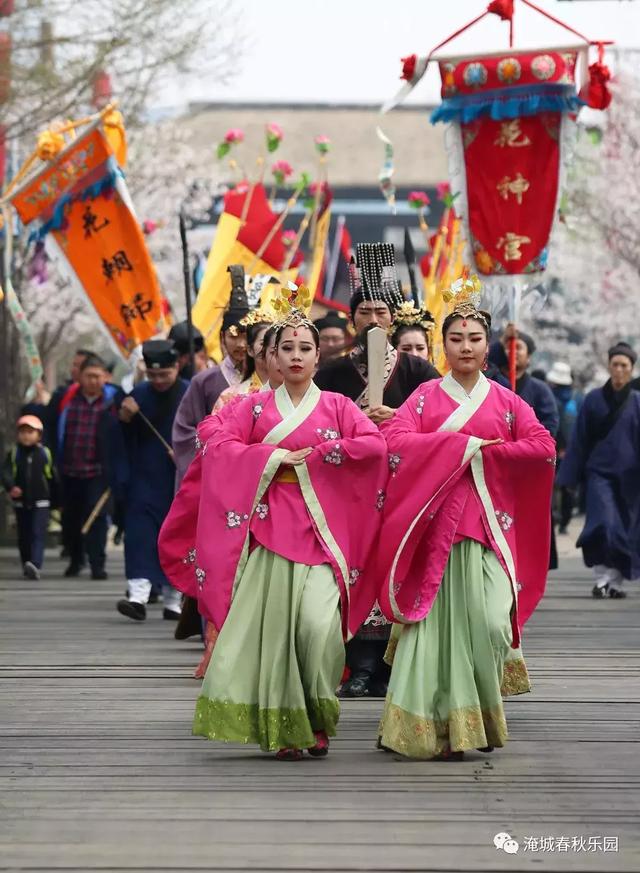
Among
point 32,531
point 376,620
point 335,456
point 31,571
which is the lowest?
point 31,571

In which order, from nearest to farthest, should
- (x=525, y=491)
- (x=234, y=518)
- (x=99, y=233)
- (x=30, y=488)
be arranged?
(x=234, y=518)
(x=525, y=491)
(x=99, y=233)
(x=30, y=488)

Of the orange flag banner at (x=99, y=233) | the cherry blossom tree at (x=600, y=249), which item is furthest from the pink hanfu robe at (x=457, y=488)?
the cherry blossom tree at (x=600, y=249)

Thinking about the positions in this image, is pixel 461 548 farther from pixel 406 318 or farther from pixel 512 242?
pixel 512 242

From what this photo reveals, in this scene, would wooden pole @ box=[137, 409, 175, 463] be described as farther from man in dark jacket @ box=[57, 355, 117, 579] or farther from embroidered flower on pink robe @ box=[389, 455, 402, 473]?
embroidered flower on pink robe @ box=[389, 455, 402, 473]

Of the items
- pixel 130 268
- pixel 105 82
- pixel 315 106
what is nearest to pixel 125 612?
pixel 130 268

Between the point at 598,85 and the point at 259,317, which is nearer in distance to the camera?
the point at 259,317

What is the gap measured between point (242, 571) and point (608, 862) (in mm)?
2191

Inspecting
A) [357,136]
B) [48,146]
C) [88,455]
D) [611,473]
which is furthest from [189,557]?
[357,136]

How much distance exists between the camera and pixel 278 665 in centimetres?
701

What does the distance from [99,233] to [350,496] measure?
7.84 m

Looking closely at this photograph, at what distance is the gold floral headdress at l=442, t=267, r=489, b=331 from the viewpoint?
24.1 ft

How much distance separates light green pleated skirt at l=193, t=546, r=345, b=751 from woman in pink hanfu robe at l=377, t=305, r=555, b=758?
232 millimetres

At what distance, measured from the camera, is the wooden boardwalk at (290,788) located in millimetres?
5480

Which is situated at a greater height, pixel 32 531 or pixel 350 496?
pixel 350 496
